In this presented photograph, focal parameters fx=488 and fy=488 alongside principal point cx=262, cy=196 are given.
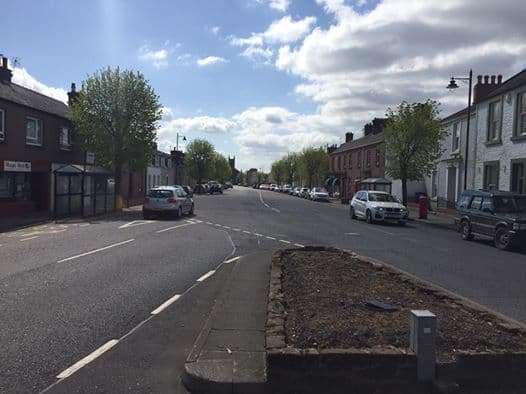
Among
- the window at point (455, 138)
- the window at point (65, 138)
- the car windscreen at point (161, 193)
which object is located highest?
the window at point (455, 138)

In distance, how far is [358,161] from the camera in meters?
60.4

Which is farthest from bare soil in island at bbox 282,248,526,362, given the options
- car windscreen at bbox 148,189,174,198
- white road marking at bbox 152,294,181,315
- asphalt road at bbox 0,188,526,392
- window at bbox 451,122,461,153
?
window at bbox 451,122,461,153

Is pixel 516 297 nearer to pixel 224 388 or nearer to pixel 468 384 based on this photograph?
pixel 468 384

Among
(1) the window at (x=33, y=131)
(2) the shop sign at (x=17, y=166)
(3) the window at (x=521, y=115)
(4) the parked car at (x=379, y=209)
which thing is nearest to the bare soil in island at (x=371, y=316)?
(4) the parked car at (x=379, y=209)

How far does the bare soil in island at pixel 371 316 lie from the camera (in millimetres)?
4863

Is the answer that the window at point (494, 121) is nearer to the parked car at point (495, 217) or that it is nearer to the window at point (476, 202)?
the parked car at point (495, 217)

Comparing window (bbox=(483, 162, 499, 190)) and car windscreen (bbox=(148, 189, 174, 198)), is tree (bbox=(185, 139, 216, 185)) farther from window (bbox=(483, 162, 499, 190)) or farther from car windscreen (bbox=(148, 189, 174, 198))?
window (bbox=(483, 162, 499, 190))

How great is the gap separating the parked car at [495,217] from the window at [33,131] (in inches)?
866

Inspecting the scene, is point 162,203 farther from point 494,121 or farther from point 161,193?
point 494,121

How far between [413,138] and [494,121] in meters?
4.80

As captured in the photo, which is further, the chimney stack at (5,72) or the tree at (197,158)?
the tree at (197,158)

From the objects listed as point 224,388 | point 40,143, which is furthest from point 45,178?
point 224,388

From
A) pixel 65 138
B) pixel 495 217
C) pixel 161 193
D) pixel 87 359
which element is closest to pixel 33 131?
pixel 65 138

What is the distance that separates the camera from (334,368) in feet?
14.4
